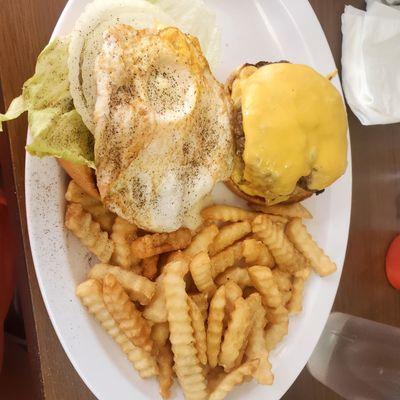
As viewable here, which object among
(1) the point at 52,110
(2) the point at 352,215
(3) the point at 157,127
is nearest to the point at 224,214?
(3) the point at 157,127

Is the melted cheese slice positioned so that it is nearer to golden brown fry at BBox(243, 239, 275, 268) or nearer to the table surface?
golden brown fry at BBox(243, 239, 275, 268)

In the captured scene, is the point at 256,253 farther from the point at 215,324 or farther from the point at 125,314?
the point at 125,314

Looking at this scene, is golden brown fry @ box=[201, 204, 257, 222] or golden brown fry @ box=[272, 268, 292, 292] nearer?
golden brown fry @ box=[201, 204, 257, 222]

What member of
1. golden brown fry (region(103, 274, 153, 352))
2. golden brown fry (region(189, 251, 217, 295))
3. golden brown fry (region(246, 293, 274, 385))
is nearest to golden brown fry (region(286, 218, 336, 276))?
golden brown fry (region(246, 293, 274, 385))

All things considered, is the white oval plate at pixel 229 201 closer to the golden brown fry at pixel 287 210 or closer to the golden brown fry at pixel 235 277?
the golden brown fry at pixel 287 210

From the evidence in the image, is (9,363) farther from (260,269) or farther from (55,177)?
(260,269)

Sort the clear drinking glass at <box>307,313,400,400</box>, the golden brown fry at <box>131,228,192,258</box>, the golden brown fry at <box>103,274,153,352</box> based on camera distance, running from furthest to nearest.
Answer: the clear drinking glass at <box>307,313,400,400</box>
the golden brown fry at <box>131,228,192,258</box>
the golden brown fry at <box>103,274,153,352</box>

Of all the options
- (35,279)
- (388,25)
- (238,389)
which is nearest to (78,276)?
(35,279)
